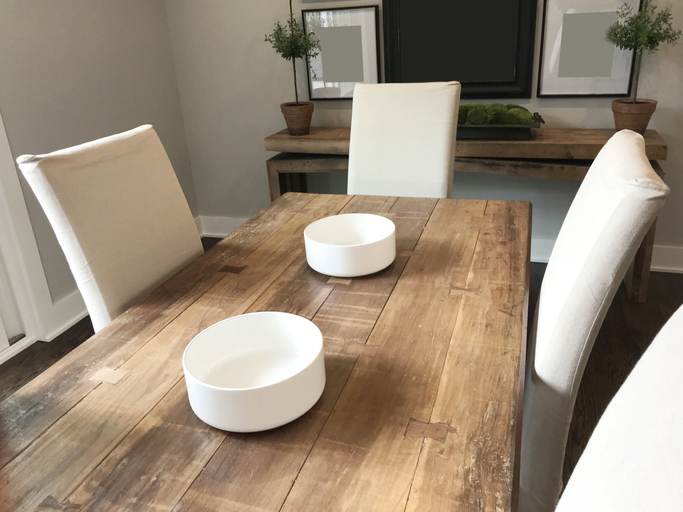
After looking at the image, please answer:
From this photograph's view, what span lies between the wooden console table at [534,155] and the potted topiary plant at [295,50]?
8cm

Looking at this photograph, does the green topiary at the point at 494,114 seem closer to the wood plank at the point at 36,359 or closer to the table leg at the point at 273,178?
the table leg at the point at 273,178

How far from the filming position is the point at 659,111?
105 inches

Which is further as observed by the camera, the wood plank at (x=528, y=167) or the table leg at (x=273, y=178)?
the table leg at (x=273, y=178)

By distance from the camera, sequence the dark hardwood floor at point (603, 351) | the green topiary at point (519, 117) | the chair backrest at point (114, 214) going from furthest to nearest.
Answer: the green topiary at point (519, 117)
the dark hardwood floor at point (603, 351)
the chair backrest at point (114, 214)

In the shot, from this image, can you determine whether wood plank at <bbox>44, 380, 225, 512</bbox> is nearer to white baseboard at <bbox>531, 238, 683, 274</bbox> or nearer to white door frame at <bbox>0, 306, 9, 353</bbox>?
white door frame at <bbox>0, 306, 9, 353</bbox>

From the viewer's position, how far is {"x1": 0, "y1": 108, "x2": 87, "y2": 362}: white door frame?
2.35 metres

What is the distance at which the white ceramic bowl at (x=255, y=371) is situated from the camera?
0.79 m

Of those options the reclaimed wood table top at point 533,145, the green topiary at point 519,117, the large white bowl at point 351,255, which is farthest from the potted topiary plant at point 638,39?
the large white bowl at point 351,255

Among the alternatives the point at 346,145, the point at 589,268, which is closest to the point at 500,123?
the point at 346,145

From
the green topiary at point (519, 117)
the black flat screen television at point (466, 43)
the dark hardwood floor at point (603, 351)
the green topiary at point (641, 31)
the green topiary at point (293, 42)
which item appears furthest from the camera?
the green topiary at point (293, 42)

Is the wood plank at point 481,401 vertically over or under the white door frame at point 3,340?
over

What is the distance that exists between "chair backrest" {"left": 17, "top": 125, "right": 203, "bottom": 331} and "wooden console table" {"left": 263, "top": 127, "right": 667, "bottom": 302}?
1.38 meters

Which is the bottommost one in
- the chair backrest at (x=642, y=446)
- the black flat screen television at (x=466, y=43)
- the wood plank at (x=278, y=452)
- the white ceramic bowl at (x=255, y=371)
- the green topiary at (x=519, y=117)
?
the wood plank at (x=278, y=452)

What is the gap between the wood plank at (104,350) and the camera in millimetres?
857
